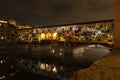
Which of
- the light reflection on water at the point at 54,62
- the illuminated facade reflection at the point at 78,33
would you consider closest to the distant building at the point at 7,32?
the illuminated facade reflection at the point at 78,33

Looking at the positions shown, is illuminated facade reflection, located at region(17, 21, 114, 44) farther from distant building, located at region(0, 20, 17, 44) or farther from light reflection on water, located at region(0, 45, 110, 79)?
light reflection on water, located at region(0, 45, 110, 79)

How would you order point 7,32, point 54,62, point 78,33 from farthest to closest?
point 7,32 < point 78,33 < point 54,62

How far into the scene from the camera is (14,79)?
1600 centimetres

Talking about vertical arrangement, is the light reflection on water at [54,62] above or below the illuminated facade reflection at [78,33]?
below

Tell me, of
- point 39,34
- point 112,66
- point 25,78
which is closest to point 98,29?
point 39,34

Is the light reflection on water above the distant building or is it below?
below

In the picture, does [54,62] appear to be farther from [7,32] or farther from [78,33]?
[7,32]

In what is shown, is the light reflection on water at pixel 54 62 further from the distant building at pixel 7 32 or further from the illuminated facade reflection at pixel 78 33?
the distant building at pixel 7 32

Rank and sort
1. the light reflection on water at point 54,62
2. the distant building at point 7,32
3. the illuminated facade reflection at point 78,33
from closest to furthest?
the light reflection on water at point 54,62, the illuminated facade reflection at point 78,33, the distant building at point 7,32

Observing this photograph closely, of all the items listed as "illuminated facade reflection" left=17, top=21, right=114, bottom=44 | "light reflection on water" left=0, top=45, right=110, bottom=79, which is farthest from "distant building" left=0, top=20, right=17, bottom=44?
"light reflection on water" left=0, top=45, right=110, bottom=79

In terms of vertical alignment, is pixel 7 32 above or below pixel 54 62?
above

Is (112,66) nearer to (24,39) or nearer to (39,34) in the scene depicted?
(39,34)

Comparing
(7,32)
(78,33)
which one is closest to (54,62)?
(78,33)

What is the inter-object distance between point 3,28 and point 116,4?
288 ft
